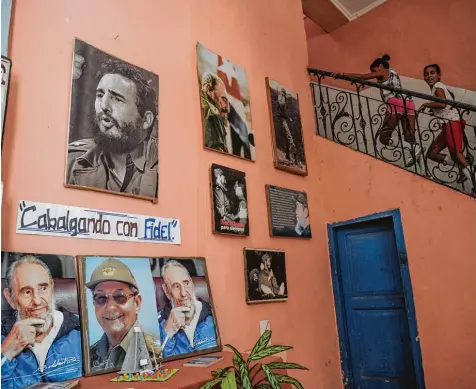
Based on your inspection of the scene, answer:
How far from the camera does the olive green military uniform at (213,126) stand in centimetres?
310

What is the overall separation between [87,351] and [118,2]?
7.44 ft

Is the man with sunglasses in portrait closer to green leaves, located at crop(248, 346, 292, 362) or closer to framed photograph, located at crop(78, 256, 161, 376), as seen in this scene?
framed photograph, located at crop(78, 256, 161, 376)

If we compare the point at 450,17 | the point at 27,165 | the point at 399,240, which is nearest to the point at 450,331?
the point at 399,240

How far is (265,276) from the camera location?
320 cm

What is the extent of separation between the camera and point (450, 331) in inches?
128

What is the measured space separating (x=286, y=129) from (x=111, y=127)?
192 cm

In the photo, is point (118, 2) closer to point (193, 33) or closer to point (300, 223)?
point (193, 33)

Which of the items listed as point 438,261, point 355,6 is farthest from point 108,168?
point 355,6

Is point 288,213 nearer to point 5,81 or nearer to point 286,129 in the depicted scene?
point 286,129

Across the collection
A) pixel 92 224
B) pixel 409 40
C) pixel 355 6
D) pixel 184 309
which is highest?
pixel 355 6

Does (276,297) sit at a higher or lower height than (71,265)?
lower

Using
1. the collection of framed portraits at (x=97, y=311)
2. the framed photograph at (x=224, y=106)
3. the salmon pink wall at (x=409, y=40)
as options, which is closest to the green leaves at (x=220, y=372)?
the collection of framed portraits at (x=97, y=311)

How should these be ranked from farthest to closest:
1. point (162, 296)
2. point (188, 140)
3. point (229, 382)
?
point (188, 140), point (162, 296), point (229, 382)

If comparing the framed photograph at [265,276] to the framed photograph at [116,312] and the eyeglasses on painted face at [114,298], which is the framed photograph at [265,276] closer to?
the framed photograph at [116,312]
